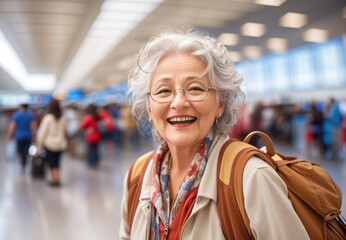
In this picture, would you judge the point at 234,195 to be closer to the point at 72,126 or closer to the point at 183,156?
the point at 183,156

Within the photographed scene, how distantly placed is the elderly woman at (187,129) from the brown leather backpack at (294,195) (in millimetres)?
34

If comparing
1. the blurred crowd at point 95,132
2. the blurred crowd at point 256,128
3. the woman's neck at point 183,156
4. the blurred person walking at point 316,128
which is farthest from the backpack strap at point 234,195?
the blurred person walking at point 316,128

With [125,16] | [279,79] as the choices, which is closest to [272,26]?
[125,16]

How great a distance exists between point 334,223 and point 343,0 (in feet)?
12.5

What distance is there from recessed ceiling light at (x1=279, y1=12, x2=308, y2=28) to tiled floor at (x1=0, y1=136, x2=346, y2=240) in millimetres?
2778

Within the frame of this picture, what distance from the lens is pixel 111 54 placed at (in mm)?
12023

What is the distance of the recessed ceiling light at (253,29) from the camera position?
18.0 ft

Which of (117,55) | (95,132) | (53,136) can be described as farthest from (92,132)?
(117,55)

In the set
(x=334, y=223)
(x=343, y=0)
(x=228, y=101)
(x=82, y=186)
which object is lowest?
(x=82, y=186)

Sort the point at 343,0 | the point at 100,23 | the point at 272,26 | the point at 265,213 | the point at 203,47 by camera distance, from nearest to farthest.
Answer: the point at 265,213 → the point at 203,47 → the point at 343,0 → the point at 272,26 → the point at 100,23

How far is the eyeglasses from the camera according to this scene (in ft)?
4.28

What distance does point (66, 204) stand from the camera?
512 centimetres

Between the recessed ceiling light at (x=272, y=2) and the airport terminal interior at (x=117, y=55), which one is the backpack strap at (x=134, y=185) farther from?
the recessed ceiling light at (x=272, y=2)

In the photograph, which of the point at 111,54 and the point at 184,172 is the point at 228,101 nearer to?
the point at 184,172
